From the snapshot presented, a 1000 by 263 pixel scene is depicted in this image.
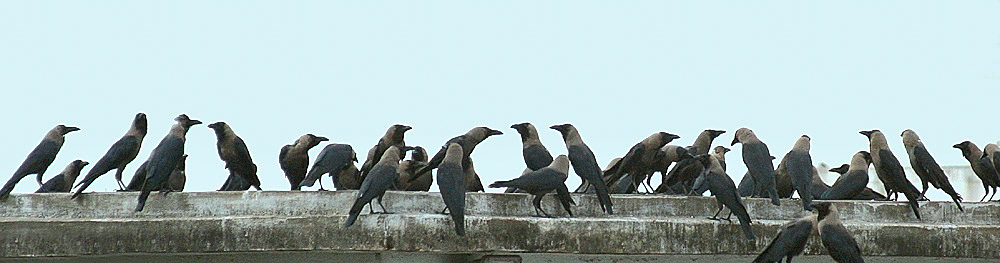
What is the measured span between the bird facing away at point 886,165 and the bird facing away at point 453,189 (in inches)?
144

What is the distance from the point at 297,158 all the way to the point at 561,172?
3.56m

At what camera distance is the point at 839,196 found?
1205cm

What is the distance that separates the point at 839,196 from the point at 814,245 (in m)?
2.98

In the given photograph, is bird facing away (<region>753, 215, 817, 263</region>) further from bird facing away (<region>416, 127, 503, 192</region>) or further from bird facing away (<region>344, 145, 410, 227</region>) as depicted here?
bird facing away (<region>416, 127, 503, 192</region>)

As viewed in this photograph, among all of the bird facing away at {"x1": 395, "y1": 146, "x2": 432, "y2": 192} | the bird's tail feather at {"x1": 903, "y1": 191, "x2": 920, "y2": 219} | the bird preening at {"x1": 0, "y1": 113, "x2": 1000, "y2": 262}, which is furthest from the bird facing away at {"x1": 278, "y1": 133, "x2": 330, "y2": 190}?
the bird's tail feather at {"x1": 903, "y1": 191, "x2": 920, "y2": 219}

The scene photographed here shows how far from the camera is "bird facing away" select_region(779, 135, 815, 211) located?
1032 cm

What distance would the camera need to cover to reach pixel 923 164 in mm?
11805

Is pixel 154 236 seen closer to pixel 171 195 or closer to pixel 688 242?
pixel 171 195

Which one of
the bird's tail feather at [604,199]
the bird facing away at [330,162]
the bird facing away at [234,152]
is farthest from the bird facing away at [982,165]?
the bird facing away at [234,152]

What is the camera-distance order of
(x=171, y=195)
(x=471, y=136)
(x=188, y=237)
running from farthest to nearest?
1. (x=471, y=136)
2. (x=171, y=195)
3. (x=188, y=237)

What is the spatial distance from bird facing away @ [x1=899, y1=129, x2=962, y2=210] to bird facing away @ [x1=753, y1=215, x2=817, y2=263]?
8.14ft

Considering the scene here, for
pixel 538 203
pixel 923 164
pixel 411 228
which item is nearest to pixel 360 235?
pixel 411 228

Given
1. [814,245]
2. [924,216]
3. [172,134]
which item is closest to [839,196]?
[924,216]

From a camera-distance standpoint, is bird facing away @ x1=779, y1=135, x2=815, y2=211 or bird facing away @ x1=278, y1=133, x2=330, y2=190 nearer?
bird facing away @ x1=779, y1=135, x2=815, y2=211
